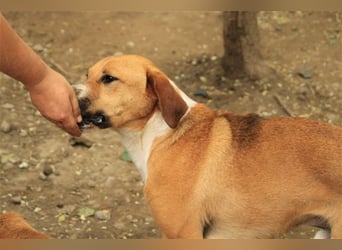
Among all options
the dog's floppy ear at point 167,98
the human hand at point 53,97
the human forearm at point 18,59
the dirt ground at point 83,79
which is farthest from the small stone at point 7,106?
the human forearm at point 18,59

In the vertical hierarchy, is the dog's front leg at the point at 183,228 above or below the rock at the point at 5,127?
above

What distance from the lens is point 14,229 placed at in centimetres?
216

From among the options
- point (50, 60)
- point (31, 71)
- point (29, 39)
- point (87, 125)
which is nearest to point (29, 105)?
point (50, 60)

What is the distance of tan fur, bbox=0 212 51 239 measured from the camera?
82.4 inches

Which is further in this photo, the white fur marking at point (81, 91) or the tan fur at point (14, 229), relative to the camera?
the white fur marking at point (81, 91)


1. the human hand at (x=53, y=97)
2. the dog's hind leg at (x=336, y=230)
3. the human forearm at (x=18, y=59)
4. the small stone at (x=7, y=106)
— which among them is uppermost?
the human forearm at (x=18, y=59)

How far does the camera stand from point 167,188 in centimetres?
278

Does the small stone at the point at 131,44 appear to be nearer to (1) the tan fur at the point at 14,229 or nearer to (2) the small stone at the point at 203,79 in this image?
(2) the small stone at the point at 203,79

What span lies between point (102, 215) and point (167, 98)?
4.34ft

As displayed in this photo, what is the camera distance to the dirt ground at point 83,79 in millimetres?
3850

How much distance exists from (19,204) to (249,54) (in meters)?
2.22

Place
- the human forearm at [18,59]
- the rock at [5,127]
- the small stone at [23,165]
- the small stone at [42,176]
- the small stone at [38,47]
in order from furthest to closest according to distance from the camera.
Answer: the small stone at [38,47] < the rock at [5,127] < the small stone at [23,165] < the small stone at [42,176] < the human forearm at [18,59]

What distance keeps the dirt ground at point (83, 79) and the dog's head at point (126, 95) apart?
1.03m

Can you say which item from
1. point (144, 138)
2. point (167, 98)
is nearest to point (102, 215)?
point (144, 138)
